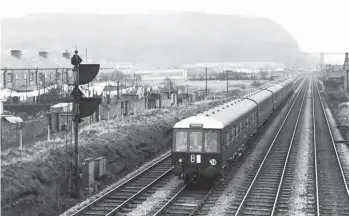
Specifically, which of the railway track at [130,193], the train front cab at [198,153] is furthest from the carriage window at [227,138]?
the railway track at [130,193]

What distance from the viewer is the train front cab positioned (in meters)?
18.1

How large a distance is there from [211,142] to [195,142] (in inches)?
25.3

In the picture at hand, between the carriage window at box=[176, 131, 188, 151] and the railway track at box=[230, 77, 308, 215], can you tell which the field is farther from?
the carriage window at box=[176, 131, 188, 151]

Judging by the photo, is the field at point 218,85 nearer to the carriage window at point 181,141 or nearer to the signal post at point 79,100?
the carriage window at point 181,141

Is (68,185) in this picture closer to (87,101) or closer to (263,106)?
(87,101)

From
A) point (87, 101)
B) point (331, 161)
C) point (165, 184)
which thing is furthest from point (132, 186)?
point (331, 161)

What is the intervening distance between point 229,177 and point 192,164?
3387mm

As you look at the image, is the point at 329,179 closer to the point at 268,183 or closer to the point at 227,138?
the point at 268,183

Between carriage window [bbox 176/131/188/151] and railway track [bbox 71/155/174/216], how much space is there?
2118 mm

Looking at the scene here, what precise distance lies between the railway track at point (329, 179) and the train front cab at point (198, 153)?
4.19 m

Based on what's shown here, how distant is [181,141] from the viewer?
18484 mm

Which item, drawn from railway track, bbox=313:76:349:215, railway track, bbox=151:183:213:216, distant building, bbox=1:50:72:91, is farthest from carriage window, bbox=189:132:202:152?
distant building, bbox=1:50:72:91

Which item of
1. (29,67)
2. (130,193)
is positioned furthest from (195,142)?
(29,67)

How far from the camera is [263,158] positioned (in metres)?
25.4
